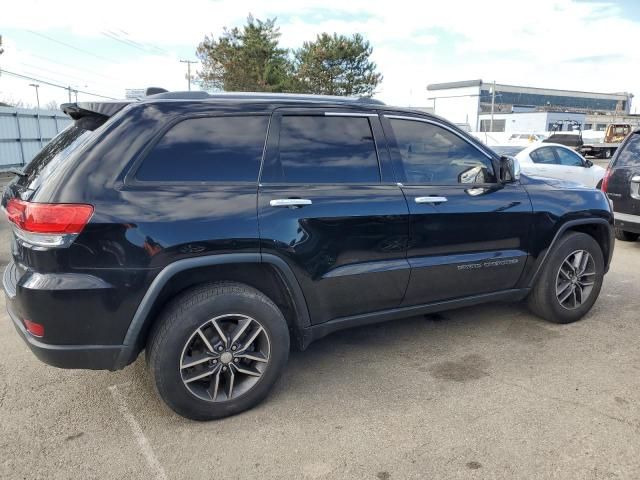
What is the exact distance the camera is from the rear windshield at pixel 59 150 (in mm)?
2746

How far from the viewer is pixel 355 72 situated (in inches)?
1342

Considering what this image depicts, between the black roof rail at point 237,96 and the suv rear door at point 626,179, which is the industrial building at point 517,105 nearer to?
the suv rear door at point 626,179

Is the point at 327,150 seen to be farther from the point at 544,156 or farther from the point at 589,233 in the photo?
the point at 544,156

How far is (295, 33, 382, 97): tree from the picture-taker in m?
32.7

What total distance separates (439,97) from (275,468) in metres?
93.6

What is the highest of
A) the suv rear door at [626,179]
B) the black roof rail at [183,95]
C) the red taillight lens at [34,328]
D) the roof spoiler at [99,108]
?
the black roof rail at [183,95]

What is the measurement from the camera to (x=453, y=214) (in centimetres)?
356

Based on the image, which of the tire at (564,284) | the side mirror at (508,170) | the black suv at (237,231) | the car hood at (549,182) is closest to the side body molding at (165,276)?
the black suv at (237,231)

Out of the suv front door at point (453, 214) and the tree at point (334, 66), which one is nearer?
the suv front door at point (453, 214)

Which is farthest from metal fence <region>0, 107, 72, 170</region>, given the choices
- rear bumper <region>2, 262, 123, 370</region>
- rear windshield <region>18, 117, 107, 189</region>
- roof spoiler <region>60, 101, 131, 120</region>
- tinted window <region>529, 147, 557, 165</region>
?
rear bumper <region>2, 262, 123, 370</region>

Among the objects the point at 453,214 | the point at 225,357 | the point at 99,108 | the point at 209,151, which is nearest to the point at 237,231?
the point at 209,151

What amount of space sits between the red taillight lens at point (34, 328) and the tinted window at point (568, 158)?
37.1 ft

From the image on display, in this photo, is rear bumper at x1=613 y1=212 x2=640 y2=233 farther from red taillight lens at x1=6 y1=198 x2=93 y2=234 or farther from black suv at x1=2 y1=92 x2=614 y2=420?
red taillight lens at x1=6 y1=198 x2=93 y2=234

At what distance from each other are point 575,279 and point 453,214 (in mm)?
1590
